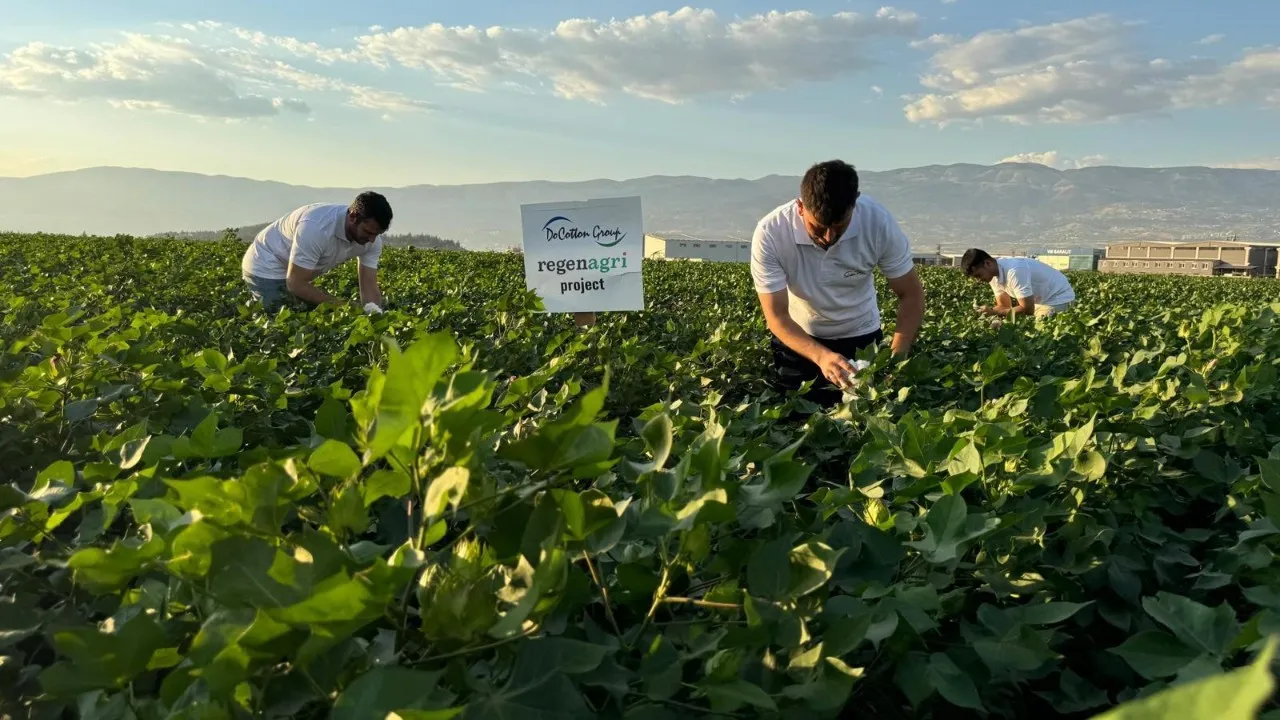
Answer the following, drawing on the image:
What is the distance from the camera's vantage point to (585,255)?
5.69 meters

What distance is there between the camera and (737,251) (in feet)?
331

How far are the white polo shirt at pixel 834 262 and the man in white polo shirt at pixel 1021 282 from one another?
3.84 metres

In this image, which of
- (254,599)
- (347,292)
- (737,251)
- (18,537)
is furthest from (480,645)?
(737,251)

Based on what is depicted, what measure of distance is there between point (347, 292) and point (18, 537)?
774cm

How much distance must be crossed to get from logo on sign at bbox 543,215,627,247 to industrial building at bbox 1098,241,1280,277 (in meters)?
80.4

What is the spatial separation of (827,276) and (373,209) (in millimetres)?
3355

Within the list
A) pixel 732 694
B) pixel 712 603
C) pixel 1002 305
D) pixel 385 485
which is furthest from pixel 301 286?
pixel 1002 305

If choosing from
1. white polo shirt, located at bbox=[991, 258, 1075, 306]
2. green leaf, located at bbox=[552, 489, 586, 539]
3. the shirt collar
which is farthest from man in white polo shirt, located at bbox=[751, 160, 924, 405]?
white polo shirt, located at bbox=[991, 258, 1075, 306]

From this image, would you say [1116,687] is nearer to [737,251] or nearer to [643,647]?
[643,647]

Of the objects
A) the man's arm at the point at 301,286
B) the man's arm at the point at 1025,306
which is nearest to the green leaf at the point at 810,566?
the man's arm at the point at 301,286

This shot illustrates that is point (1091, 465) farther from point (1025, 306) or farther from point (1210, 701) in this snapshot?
point (1025, 306)

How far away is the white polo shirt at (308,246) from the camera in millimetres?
5848

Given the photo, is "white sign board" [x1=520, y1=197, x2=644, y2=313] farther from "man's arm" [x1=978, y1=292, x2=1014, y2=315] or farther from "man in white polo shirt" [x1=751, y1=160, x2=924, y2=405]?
"man's arm" [x1=978, y1=292, x2=1014, y2=315]

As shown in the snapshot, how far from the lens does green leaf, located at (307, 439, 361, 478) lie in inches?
27.8
